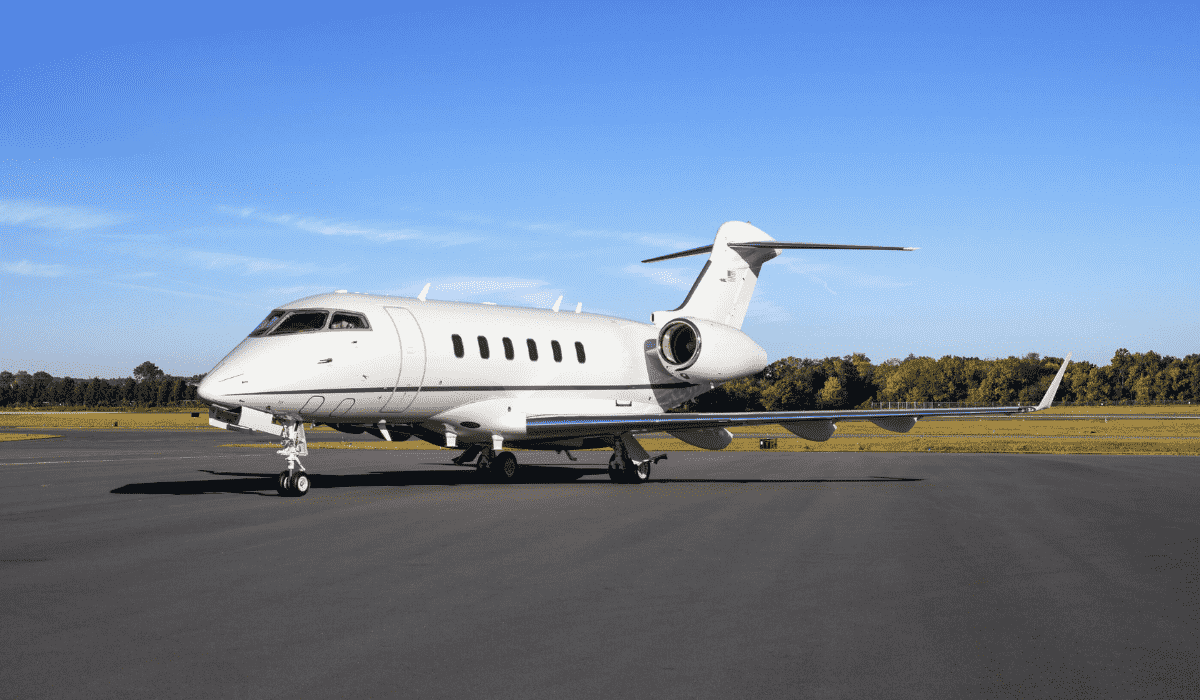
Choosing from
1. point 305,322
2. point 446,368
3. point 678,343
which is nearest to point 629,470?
point 678,343

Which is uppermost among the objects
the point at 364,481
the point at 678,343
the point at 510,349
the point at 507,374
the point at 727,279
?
the point at 727,279

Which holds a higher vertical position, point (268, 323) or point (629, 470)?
point (268, 323)

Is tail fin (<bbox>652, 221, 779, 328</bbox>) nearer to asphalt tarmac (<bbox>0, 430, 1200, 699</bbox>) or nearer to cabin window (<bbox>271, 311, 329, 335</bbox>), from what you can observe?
asphalt tarmac (<bbox>0, 430, 1200, 699</bbox>)

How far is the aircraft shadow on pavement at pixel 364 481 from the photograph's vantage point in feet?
58.2

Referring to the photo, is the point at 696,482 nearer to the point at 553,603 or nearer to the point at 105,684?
the point at 553,603

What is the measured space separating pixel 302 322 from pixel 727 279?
11.9 m

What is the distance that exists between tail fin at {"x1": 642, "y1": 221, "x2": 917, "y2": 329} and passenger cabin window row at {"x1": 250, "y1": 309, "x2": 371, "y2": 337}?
9.59m

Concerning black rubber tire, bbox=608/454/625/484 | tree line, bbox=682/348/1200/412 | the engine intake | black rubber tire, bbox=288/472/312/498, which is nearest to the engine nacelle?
the engine intake

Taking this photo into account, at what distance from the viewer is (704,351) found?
76.8ft

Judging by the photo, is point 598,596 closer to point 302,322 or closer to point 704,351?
point 302,322

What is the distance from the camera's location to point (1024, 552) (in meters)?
10.2

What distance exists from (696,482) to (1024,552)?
34.6 feet

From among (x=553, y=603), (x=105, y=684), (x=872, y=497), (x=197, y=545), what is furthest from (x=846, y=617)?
(x=872, y=497)

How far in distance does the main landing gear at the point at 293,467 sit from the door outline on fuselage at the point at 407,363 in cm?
195
